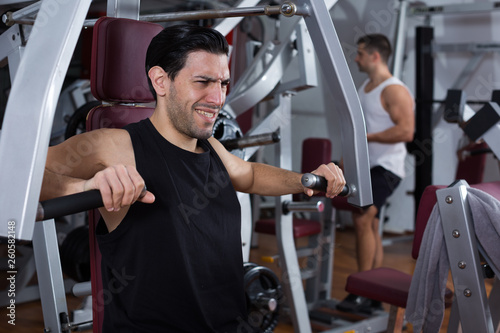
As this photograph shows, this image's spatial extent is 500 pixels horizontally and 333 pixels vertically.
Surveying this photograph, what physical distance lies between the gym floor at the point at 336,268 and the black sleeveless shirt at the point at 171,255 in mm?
1090

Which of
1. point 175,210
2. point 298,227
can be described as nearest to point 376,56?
point 298,227

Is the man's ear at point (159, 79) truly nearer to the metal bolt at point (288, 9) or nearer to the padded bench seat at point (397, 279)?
the metal bolt at point (288, 9)

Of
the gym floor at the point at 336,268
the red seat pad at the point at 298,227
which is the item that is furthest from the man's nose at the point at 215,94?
the red seat pad at the point at 298,227

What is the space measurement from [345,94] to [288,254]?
1.15 m

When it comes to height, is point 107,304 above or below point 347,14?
below

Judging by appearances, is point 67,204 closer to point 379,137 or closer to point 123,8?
point 123,8

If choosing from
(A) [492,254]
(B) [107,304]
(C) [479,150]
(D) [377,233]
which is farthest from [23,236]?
(C) [479,150]

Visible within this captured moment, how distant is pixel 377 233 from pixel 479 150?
0.83m

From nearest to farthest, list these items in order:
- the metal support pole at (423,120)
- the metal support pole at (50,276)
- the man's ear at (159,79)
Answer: the man's ear at (159,79)
the metal support pole at (50,276)
the metal support pole at (423,120)

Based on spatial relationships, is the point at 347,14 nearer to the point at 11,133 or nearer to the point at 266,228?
the point at 266,228

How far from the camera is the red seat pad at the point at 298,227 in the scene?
278 cm

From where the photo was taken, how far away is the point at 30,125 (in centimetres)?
83

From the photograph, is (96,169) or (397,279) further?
(397,279)

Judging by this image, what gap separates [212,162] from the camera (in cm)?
137
